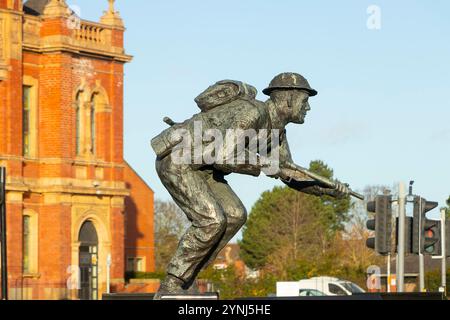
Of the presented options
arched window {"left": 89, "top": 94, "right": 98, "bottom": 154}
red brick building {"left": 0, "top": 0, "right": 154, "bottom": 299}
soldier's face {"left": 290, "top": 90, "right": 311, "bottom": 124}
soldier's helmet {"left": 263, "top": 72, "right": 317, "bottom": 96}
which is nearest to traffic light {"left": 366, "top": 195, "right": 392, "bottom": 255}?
soldier's face {"left": 290, "top": 90, "right": 311, "bottom": 124}

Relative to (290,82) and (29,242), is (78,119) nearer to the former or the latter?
(29,242)

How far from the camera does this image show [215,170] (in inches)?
511

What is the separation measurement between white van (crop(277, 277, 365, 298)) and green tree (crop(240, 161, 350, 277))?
86.4ft

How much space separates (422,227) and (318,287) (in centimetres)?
2662

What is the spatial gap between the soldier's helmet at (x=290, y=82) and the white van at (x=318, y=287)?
33.5m

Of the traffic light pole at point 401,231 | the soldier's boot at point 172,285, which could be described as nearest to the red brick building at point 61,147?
the traffic light pole at point 401,231

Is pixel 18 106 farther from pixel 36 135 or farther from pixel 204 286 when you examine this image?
pixel 204 286

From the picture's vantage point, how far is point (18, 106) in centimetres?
6325

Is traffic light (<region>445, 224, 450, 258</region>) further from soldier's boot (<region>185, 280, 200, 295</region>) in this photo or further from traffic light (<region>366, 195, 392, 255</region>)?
soldier's boot (<region>185, 280, 200, 295</region>)

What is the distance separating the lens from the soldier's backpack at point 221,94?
13047mm

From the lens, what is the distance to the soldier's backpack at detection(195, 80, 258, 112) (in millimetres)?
13047

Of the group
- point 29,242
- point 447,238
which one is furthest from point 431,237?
point 29,242

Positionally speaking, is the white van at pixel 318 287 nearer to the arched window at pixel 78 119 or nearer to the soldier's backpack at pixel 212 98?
the arched window at pixel 78 119

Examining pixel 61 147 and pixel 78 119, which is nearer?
pixel 61 147
